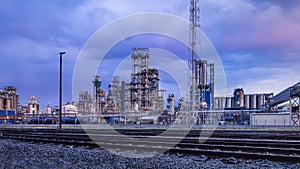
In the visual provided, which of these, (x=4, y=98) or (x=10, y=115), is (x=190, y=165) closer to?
(x=10, y=115)

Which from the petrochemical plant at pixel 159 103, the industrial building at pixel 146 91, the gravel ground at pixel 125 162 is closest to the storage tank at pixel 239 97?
the petrochemical plant at pixel 159 103

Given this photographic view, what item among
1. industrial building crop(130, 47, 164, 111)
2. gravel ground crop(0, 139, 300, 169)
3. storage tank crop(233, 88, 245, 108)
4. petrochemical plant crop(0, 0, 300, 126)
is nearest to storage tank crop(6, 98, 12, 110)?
petrochemical plant crop(0, 0, 300, 126)

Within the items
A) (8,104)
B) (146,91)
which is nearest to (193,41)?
(146,91)

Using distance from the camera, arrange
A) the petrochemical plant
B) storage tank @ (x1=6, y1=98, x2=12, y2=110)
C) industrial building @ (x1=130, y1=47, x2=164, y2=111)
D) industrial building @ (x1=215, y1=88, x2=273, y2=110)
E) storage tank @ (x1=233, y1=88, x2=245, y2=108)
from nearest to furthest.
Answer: the petrochemical plant, industrial building @ (x1=130, y1=47, x2=164, y2=111), storage tank @ (x1=6, y1=98, x2=12, y2=110), storage tank @ (x1=233, y1=88, x2=245, y2=108), industrial building @ (x1=215, y1=88, x2=273, y2=110)

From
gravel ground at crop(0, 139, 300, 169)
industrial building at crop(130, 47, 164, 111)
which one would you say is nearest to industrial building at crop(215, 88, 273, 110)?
industrial building at crop(130, 47, 164, 111)

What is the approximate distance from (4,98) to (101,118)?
25.3 metres

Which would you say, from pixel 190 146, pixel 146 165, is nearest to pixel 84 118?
pixel 190 146

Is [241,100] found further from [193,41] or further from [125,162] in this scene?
[125,162]

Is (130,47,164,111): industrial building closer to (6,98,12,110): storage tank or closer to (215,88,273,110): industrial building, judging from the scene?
(215,88,273,110): industrial building

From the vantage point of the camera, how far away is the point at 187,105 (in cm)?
5375

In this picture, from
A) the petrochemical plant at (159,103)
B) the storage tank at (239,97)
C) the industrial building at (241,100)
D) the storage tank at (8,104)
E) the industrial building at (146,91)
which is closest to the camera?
the petrochemical plant at (159,103)

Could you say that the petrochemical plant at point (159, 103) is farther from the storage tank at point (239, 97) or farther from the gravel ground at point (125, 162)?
the gravel ground at point (125, 162)

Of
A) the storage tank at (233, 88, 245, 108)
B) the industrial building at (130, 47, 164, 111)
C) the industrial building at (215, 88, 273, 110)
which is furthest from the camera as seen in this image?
the industrial building at (215, 88, 273, 110)

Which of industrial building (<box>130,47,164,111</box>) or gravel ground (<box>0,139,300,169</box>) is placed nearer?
gravel ground (<box>0,139,300,169</box>)
